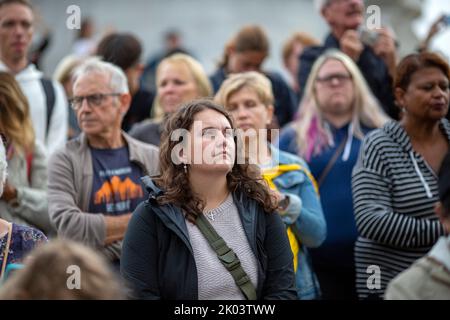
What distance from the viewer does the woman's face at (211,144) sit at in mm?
4535

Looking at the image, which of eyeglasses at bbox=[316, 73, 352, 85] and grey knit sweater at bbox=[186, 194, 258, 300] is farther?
eyeglasses at bbox=[316, 73, 352, 85]

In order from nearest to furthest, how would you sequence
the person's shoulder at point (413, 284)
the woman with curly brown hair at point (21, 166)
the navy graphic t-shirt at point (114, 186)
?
1. the person's shoulder at point (413, 284)
2. the navy graphic t-shirt at point (114, 186)
3. the woman with curly brown hair at point (21, 166)

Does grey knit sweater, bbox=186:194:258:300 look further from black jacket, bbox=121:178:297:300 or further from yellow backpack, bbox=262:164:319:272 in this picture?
yellow backpack, bbox=262:164:319:272

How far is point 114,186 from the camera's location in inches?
219

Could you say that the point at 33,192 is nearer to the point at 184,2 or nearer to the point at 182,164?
the point at 182,164

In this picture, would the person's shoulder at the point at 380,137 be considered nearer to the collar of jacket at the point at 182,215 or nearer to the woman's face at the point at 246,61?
the collar of jacket at the point at 182,215

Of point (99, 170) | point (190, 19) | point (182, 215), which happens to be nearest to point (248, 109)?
point (99, 170)

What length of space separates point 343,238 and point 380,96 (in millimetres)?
1654

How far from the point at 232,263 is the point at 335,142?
256cm

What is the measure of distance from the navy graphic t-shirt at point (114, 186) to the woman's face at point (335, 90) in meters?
1.83

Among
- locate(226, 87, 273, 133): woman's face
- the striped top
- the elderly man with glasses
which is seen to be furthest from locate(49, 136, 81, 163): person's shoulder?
the striped top

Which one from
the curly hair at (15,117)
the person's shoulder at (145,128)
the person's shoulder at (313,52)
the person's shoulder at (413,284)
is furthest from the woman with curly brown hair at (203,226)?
the person's shoulder at (313,52)

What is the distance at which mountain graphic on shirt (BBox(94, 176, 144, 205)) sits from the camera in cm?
554
